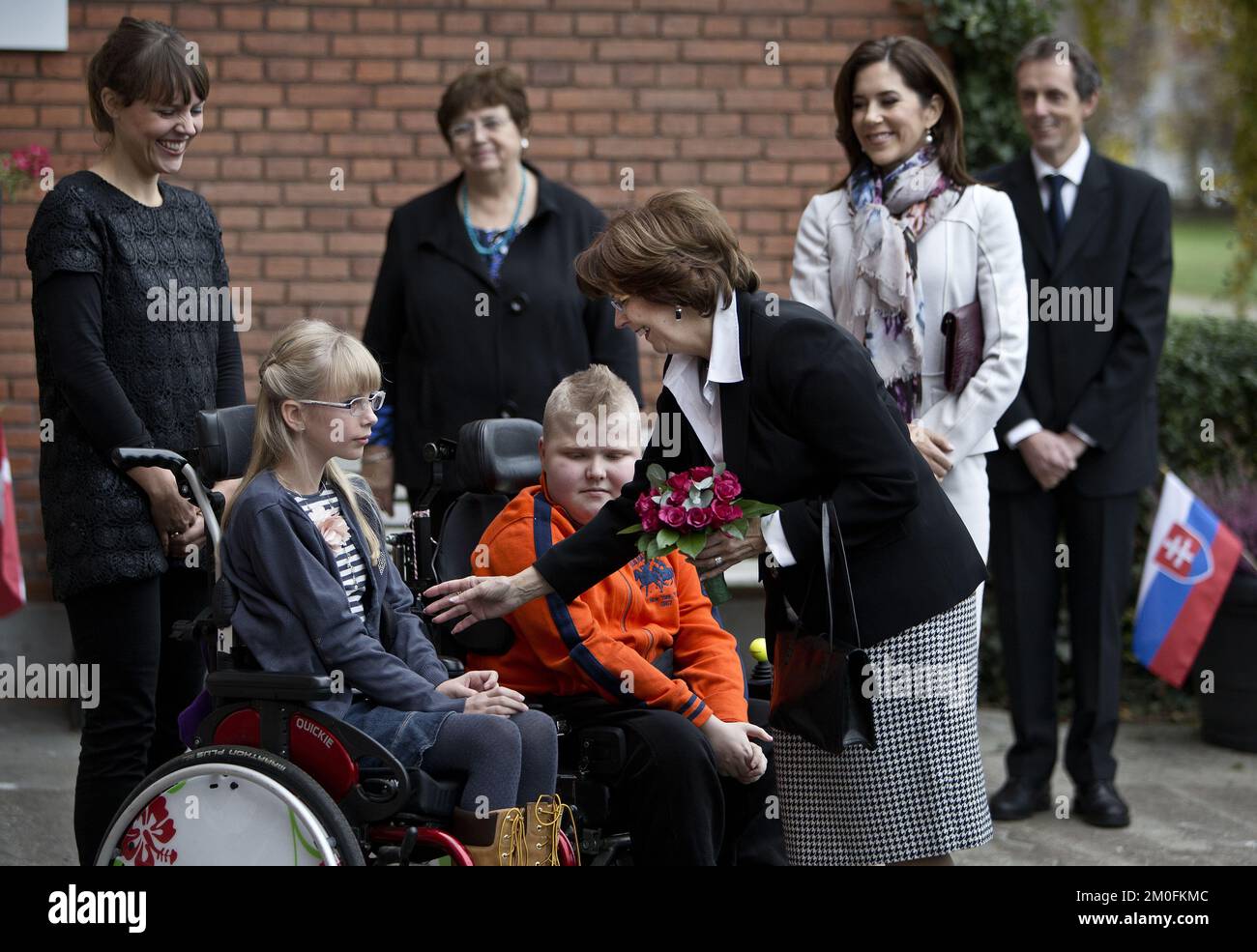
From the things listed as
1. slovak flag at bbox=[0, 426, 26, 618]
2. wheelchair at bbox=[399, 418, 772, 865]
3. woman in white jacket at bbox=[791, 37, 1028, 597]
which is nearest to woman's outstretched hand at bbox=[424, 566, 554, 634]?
wheelchair at bbox=[399, 418, 772, 865]

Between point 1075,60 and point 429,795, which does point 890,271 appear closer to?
point 1075,60

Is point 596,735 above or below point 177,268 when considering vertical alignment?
below

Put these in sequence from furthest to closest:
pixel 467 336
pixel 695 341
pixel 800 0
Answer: pixel 800 0, pixel 467 336, pixel 695 341

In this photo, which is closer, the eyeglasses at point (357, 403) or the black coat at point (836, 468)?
the black coat at point (836, 468)

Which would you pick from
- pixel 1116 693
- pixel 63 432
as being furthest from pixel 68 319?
pixel 1116 693

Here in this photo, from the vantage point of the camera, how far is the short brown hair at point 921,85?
14.1ft

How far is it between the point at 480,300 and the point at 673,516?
1.97m

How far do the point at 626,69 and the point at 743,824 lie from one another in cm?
376

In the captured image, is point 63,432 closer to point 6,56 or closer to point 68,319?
point 68,319

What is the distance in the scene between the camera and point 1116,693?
17.8 ft

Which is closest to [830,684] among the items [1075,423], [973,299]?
[973,299]

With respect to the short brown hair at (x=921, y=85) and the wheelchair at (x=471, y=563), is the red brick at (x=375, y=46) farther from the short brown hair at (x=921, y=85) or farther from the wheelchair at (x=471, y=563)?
the wheelchair at (x=471, y=563)

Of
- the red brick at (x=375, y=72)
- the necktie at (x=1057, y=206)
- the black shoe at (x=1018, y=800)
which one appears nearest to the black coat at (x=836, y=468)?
the black shoe at (x=1018, y=800)

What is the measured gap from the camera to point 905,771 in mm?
3320
